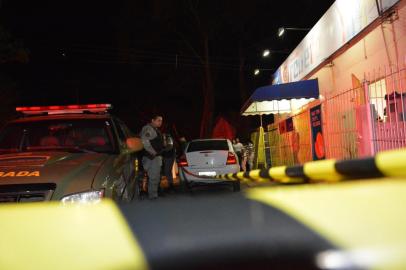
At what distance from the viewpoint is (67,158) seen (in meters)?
5.57

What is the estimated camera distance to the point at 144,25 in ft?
118

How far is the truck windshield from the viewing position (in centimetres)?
653

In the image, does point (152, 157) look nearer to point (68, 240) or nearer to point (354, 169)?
point (354, 169)

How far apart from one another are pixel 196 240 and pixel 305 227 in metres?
0.31

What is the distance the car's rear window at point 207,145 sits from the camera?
14062mm

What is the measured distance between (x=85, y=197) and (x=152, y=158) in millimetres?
4806

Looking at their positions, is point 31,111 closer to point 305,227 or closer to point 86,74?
point 305,227

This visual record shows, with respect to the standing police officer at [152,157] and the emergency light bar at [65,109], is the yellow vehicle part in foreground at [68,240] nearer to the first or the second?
the emergency light bar at [65,109]

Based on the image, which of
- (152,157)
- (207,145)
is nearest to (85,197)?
(152,157)

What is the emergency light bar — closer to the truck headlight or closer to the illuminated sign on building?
the truck headlight

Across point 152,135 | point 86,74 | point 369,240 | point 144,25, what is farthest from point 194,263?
point 86,74

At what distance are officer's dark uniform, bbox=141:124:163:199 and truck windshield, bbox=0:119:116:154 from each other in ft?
9.02

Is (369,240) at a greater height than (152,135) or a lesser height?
lesser

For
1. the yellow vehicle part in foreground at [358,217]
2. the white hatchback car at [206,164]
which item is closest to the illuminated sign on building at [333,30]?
the white hatchback car at [206,164]
